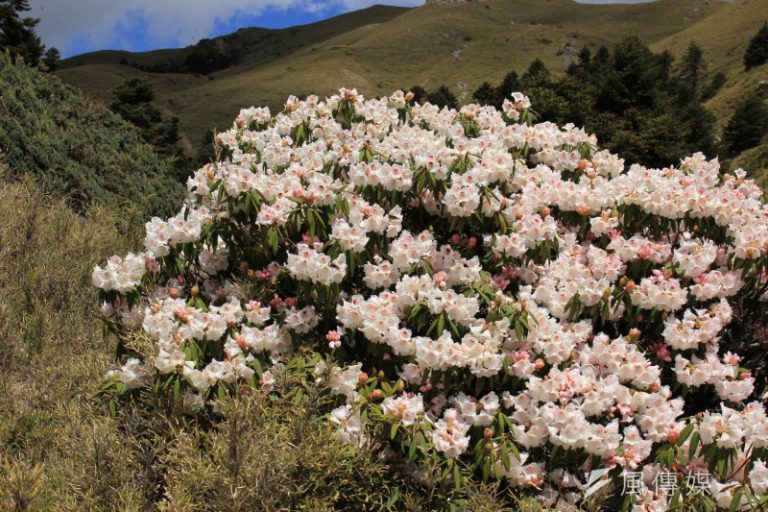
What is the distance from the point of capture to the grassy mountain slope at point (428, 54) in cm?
9119

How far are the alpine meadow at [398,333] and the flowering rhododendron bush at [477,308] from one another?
2 centimetres


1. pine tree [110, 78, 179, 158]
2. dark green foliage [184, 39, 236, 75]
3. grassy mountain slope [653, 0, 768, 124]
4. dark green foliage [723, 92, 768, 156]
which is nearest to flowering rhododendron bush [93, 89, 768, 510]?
dark green foliage [723, 92, 768, 156]

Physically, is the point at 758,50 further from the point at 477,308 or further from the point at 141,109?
the point at 477,308

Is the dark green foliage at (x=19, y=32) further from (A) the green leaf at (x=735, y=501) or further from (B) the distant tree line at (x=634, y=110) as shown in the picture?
(A) the green leaf at (x=735, y=501)

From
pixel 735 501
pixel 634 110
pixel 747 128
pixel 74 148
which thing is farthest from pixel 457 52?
pixel 735 501

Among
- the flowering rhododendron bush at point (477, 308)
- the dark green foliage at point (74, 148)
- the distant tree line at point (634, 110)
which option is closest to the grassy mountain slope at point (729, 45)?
the distant tree line at point (634, 110)

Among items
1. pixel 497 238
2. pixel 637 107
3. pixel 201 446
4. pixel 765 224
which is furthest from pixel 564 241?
pixel 637 107

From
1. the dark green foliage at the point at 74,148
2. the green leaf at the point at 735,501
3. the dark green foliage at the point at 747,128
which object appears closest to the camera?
the green leaf at the point at 735,501

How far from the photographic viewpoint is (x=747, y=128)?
4388 cm

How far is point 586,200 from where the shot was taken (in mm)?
5301

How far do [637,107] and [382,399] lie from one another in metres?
44.7

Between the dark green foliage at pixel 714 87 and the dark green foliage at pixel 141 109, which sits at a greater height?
the dark green foliage at pixel 141 109

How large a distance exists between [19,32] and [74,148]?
42.9 meters

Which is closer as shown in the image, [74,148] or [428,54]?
[74,148]
